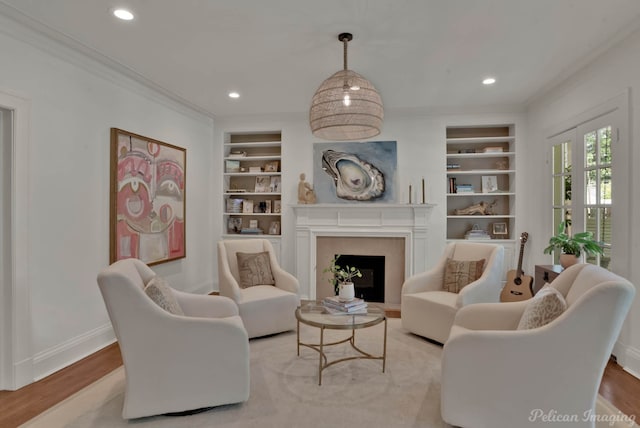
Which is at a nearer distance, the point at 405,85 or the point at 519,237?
the point at 405,85

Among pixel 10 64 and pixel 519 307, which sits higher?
pixel 10 64

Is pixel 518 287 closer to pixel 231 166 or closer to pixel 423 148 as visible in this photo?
pixel 423 148

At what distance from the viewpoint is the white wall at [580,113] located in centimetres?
273

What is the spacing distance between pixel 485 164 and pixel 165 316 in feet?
15.1

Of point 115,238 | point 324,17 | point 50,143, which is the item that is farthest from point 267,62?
point 115,238

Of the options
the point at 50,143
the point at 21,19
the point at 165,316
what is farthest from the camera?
the point at 50,143

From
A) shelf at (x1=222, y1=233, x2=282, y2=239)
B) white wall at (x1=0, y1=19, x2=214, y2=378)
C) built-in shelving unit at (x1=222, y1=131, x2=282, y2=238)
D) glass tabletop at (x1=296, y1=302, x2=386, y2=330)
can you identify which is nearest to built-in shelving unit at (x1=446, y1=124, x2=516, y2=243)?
built-in shelving unit at (x1=222, y1=131, x2=282, y2=238)

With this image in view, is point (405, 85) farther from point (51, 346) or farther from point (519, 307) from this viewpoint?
point (51, 346)

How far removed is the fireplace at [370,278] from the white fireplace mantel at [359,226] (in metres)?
0.34

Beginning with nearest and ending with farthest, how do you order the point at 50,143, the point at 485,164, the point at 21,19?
the point at 21,19 < the point at 50,143 < the point at 485,164

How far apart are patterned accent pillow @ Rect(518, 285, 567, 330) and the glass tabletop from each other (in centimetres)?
96

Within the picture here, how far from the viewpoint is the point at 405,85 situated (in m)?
3.93

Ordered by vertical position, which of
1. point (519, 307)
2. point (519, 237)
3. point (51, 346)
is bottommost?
point (51, 346)

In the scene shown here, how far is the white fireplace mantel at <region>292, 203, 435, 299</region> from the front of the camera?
4.76 metres
